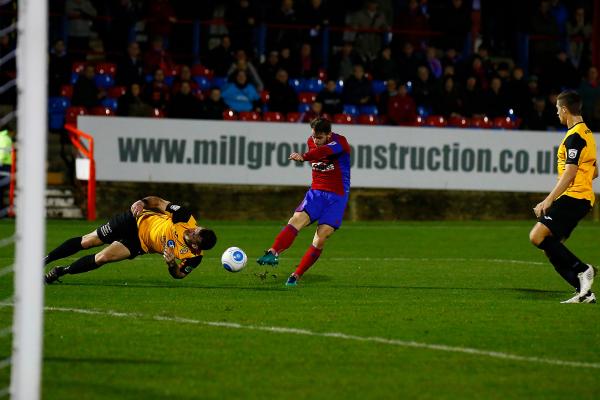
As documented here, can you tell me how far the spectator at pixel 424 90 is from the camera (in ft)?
77.9

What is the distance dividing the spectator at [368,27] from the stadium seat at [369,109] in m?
1.97

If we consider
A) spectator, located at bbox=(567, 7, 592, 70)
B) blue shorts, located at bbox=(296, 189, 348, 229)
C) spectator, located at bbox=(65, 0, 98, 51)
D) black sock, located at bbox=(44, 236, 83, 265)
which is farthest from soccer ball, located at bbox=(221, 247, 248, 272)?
spectator, located at bbox=(567, 7, 592, 70)

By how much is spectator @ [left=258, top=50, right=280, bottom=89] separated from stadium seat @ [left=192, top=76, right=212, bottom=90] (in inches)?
40.2

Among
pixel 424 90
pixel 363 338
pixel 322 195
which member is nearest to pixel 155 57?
pixel 424 90

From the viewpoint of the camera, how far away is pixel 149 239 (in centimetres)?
1201

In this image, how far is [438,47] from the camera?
87.7 ft

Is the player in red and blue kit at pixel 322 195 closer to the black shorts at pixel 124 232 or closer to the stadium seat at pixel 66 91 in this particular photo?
the black shorts at pixel 124 232

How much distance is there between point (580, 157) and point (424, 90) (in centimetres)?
1296

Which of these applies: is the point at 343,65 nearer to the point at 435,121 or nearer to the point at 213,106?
the point at 435,121

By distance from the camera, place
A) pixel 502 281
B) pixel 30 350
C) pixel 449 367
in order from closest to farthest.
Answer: pixel 30 350, pixel 449 367, pixel 502 281

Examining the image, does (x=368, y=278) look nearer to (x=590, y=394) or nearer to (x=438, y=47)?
(x=590, y=394)

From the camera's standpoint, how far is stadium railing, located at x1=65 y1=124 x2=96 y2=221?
20.7m

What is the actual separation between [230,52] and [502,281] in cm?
1166

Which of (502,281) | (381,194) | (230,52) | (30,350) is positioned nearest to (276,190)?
(381,194)
